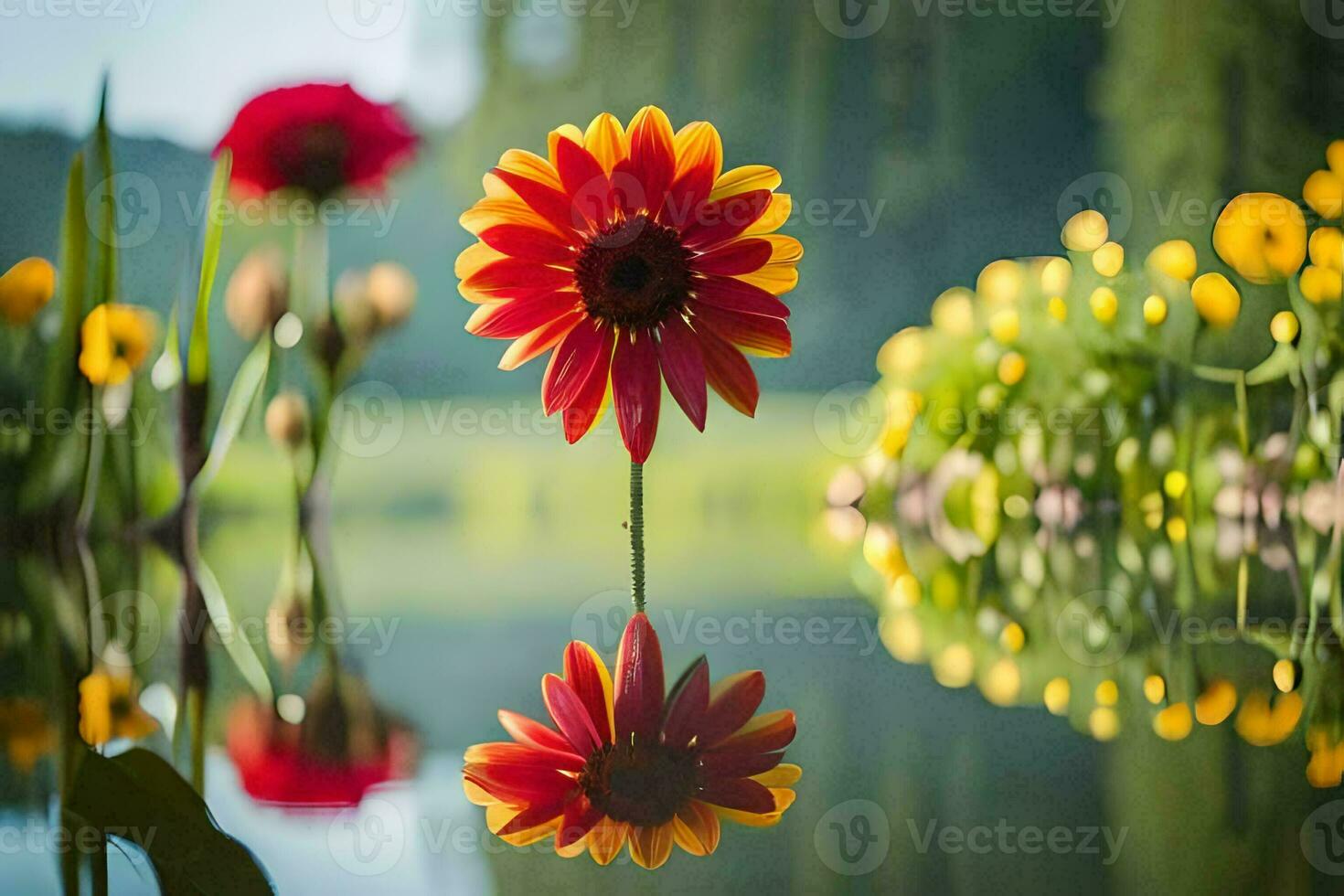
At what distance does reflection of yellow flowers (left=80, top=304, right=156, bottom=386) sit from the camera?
0.80 m

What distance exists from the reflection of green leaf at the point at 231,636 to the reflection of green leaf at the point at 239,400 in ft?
0.72

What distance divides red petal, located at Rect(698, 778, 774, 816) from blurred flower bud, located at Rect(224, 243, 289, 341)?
69 cm

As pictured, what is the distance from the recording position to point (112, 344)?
0.83 m

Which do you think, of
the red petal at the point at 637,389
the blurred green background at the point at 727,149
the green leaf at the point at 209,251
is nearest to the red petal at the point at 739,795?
the red petal at the point at 637,389

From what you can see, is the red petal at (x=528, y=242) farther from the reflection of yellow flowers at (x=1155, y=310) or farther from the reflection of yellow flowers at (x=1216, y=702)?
the reflection of yellow flowers at (x=1155, y=310)

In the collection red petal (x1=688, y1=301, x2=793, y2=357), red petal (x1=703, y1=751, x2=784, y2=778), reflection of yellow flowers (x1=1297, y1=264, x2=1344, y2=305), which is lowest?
red petal (x1=703, y1=751, x2=784, y2=778)

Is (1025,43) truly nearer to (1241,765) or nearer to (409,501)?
(409,501)

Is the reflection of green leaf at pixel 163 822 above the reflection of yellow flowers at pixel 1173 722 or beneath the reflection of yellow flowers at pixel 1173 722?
beneath

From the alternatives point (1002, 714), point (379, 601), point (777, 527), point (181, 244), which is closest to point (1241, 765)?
point (1002, 714)

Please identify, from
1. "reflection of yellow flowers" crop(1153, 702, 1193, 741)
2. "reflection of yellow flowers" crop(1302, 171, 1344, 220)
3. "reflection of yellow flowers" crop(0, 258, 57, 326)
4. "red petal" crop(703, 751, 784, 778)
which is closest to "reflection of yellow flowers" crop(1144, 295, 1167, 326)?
"reflection of yellow flowers" crop(1302, 171, 1344, 220)

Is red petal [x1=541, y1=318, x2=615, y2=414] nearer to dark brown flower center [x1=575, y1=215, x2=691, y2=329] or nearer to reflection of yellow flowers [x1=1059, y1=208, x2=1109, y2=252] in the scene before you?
dark brown flower center [x1=575, y1=215, x2=691, y2=329]

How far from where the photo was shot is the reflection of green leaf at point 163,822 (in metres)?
0.23

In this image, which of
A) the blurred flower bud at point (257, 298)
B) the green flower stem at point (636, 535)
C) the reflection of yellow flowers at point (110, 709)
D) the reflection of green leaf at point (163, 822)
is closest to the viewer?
the reflection of green leaf at point (163, 822)

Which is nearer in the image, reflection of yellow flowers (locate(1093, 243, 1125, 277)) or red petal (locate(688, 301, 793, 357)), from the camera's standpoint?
red petal (locate(688, 301, 793, 357))
